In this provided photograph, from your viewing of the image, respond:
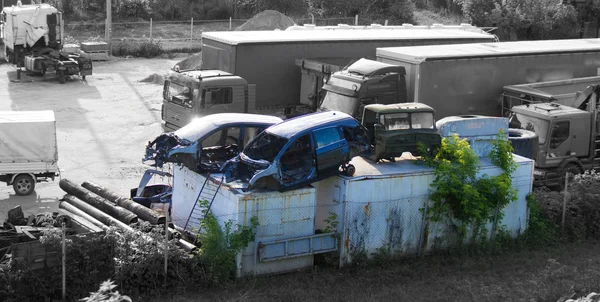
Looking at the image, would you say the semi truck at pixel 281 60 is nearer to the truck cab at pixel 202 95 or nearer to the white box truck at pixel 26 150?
the truck cab at pixel 202 95

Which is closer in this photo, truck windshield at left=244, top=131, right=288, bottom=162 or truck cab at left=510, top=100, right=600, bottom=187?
truck windshield at left=244, top=131, right=288, bottom=162

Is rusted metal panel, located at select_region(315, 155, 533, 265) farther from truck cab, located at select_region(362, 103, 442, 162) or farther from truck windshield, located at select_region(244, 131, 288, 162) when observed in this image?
truck windshield, located at select_region(244, 131, 288, 162)

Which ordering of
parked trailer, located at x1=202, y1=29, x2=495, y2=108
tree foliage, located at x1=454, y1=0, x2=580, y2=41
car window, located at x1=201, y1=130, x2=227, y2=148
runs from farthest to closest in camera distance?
Answer: tree foliage, located at x1=454, y1=0, x2=580, y2=41
parked trailer, located at x1=202, y1=29, x2=495, y2=108
car window, located at x1=201, y1=130, x2=227, y2=148

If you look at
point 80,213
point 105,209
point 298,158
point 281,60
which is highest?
point 281,60

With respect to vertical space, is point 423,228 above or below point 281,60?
below

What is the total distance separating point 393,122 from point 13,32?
2414 cm

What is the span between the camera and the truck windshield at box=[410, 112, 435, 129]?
16969 mm

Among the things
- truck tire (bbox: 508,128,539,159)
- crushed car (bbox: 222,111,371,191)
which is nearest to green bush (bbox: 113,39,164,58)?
truck tire (bbox: 508,128,539,159)

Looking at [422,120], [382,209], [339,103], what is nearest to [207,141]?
[382,209]

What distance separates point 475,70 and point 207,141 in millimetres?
8939

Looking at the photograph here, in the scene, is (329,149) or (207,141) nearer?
(329,149)

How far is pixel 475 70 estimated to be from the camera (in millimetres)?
23594

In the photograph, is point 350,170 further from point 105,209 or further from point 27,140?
point 27,140

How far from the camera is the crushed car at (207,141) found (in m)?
16.2
